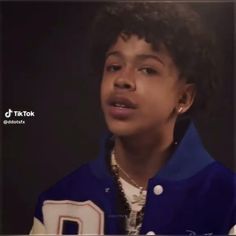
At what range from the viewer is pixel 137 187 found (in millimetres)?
1100

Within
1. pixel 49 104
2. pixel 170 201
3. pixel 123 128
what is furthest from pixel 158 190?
pixel 49 104

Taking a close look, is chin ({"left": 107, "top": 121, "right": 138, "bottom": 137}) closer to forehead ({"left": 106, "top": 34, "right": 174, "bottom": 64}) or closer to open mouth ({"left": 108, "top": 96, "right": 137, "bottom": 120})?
open mouth ({"left": 108, "top": 96, "right": 137, "bottom": 120})

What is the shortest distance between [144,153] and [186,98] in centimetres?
21

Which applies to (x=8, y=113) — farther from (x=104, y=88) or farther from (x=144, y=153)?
(x=144, y=153)

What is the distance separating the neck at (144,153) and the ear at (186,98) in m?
0.07

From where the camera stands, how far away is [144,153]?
3.65 ft

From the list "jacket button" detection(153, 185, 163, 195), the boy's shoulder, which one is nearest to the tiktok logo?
the boy's shoulder

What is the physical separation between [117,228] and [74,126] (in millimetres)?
338

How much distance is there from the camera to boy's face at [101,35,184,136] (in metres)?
1.06

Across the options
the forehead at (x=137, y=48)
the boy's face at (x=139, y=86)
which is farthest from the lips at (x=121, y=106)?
the forehead at (x=137, y=48)

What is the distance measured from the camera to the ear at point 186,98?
42.4 inches

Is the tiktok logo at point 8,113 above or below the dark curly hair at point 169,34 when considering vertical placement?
below

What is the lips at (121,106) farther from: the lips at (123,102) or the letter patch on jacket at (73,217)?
the letter patch on jacket at (73,217)

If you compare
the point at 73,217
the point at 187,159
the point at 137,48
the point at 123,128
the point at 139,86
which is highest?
the point at 137,48
